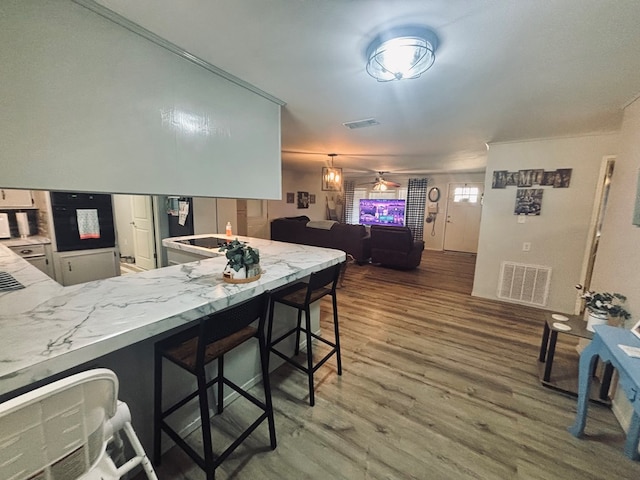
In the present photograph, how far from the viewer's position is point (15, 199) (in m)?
3.06

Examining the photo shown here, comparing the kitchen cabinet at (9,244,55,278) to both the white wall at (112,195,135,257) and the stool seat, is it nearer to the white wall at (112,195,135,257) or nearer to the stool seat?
the white wall at (112,195,135,257)

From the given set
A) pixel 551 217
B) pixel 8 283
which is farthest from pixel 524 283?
pixel 8 283

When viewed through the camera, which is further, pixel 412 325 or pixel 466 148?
pixel 466 148

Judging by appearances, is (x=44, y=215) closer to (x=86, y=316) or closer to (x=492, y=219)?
(x=86, y=316)

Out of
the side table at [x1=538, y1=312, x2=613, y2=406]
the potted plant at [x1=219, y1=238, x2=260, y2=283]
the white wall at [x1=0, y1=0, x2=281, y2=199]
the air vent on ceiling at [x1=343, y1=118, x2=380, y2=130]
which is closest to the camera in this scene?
the white wall at [x1=0, y1=0, x2=281, y2=199]

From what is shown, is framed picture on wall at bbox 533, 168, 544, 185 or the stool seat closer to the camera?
the stool seat

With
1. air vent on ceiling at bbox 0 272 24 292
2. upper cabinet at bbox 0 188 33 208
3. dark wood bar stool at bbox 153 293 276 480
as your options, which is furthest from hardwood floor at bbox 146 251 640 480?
upper cabinet at bbox 0 188 33 208

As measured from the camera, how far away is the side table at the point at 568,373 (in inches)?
73.9

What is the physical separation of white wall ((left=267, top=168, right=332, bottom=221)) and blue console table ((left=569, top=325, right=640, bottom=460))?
604 centimetres

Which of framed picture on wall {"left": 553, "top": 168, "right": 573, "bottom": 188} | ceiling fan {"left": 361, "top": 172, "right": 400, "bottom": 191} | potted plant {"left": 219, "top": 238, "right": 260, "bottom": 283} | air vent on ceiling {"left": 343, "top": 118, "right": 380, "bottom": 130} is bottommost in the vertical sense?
potted plant {"left": 219, "top": 238, "right": 260, "bottom": 283}

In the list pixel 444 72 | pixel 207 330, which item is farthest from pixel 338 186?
pixel 207 330

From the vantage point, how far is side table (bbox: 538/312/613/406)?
6.16 feet

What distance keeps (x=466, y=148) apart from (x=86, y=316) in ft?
15.1

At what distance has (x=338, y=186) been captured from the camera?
15.7 feet
